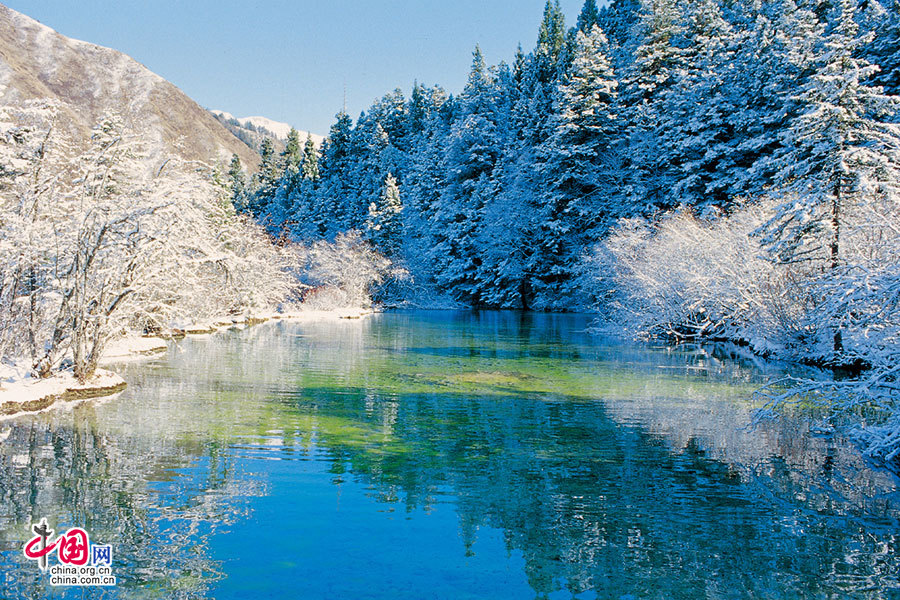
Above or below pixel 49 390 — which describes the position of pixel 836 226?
above

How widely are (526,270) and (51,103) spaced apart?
43.2m

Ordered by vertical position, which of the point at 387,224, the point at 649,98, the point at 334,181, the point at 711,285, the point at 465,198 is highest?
the point at 649,98

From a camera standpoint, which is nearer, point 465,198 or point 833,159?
point 833,159

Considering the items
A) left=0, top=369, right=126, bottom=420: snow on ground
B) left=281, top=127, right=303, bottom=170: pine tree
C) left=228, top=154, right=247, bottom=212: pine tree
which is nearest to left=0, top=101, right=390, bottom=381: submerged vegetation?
left=0, top=369, right=126, bottom=420: snow on ground

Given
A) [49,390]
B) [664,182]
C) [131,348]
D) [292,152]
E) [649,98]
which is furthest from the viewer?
[292,152]

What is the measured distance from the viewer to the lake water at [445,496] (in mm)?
5336

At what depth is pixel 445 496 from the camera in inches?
289

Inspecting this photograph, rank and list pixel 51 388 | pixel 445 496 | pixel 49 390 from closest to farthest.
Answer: pixel 445 496 → pixel 49 390 → pixel 51 388

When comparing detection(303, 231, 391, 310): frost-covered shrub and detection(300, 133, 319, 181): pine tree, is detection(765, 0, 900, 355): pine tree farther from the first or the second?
detection(300, 133, 319, 181): pine tree

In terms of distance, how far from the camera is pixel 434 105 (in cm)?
8569

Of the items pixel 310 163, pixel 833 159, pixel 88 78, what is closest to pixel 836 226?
pixel 833 159

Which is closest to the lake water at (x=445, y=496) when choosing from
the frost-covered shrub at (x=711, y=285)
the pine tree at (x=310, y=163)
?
the frost-covered shrub at (x=711, y=285)

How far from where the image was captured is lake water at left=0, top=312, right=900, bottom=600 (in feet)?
17.5

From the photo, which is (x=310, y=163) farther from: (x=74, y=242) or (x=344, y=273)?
(x=74, y=242)
